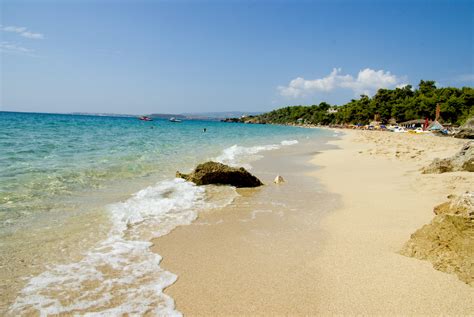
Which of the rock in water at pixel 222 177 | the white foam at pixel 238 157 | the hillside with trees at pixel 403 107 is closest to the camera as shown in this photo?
the rock in water at pixel 222 177

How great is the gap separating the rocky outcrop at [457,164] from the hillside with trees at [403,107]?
57.3m

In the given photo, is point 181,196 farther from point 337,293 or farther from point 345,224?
point 337,293

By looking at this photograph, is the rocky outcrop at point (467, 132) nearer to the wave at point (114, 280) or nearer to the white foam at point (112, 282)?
the wave at point (114, 280)

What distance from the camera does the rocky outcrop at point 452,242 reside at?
13.4 ft

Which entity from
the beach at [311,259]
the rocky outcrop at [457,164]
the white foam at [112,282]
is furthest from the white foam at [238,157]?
the white foam at [112,282]

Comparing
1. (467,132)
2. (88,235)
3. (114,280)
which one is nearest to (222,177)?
(88,235)

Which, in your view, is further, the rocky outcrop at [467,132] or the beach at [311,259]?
the rocky outcrop at [467,132]

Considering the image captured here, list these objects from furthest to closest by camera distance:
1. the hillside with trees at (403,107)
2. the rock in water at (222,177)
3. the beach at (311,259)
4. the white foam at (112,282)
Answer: the hillside with trees at (403,107) < the rock in water at (222,177) < the beach at (311,259) < the white foam at (112,282)

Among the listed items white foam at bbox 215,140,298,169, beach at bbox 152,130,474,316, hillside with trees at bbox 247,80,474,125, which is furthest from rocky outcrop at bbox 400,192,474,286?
hillside with trees at bbox 247,80,474,125

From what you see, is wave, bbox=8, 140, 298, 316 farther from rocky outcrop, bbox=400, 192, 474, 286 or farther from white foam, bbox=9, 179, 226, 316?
rocky outcrop, bbox=400, 192, 474, 286

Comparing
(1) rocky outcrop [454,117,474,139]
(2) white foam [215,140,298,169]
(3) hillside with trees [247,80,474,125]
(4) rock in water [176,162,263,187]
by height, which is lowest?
(2) white foam [215,140,298,169]

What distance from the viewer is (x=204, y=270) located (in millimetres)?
4305

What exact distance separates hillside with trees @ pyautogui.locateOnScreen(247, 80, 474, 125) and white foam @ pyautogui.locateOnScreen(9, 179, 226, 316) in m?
67.9

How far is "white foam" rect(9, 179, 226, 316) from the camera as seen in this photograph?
3412mm
